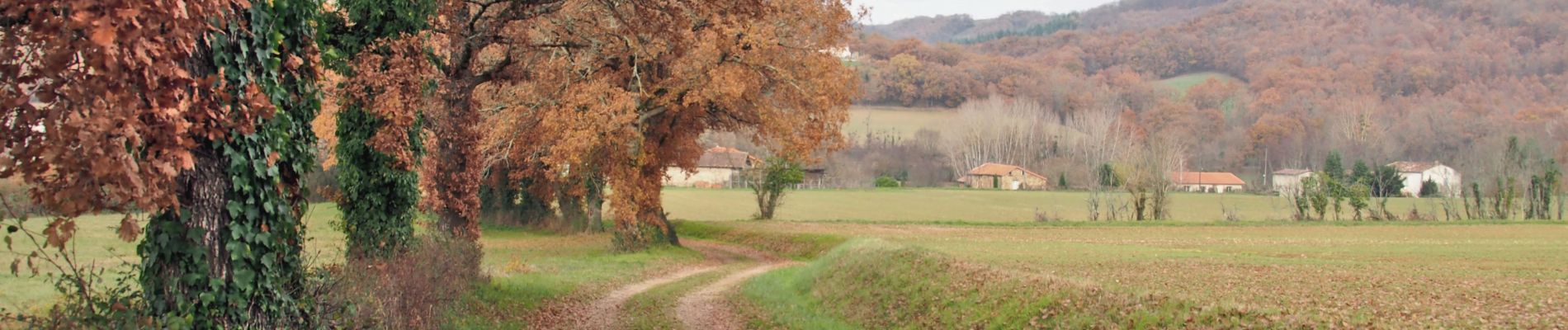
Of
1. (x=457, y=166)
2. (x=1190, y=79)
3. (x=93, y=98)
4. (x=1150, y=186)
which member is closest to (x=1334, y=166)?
(x=1150, y=186)

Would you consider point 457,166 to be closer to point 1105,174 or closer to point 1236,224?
point 1236,224

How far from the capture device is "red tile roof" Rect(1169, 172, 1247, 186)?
10344 centimetres

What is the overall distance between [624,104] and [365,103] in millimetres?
13598

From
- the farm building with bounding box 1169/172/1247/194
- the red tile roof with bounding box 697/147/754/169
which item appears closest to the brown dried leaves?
the red tile roof with bounding box 697/147/754/169

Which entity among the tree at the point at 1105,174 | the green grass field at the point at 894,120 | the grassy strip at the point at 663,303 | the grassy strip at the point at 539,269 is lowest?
the grassy strip at the point at 663,303

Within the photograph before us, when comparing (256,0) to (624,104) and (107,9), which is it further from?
(624,104)

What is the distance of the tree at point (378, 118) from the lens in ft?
45.5

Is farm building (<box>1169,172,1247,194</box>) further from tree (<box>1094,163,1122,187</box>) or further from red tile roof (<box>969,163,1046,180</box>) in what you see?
tree (<box>1094,163,1122,187</box>)

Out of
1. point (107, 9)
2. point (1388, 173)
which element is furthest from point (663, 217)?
point (1388, 173)

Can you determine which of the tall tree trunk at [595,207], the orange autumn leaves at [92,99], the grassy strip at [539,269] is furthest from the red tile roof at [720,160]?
the orange autumn leaves at [92,99]

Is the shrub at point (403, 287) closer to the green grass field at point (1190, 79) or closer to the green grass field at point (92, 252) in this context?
the green grass field at point (92, 252)

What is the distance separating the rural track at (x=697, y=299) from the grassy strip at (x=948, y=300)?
0.84m

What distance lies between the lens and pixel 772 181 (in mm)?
52625

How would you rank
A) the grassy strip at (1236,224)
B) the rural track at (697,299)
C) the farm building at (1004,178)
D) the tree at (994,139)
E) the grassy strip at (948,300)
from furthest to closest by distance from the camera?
the tree at (994,139)
the farm building at (1004,178)
the grassy strip at (1236,224)
the rural track at (697,299)
the grassy strip at (948,300)
